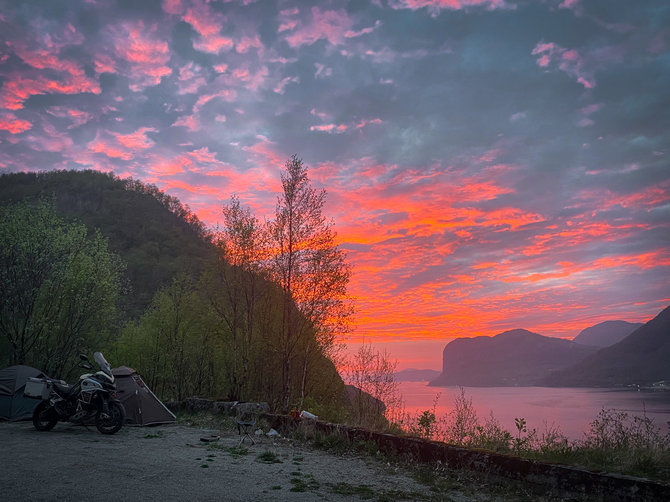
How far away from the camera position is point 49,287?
2198 centimetres

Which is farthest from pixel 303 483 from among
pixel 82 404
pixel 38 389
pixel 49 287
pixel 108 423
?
pixel 49 287

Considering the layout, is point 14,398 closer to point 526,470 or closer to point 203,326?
point 203,326

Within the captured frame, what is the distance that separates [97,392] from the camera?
12.8 m

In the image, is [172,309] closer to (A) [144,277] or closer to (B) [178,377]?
(B) [178,377]

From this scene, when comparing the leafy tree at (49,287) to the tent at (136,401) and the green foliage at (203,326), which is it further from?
the tent at (136,401)

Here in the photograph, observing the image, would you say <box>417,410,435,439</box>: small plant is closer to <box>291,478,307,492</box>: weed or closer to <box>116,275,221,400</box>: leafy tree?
<box>291,478,307,492</box>: weed

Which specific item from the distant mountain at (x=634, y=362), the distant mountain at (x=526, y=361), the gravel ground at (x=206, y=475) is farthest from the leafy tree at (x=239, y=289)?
the distant mountain at (x=526, y=361)

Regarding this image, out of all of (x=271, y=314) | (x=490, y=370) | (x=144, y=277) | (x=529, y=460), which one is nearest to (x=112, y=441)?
(x=529, y=460)

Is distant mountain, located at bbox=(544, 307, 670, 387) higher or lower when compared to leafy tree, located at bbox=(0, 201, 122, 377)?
lower

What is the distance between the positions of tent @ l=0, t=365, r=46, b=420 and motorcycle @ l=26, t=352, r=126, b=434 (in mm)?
3237

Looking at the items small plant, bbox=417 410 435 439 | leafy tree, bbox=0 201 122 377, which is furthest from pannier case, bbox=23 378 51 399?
small plant, bbox=417 410 435 439

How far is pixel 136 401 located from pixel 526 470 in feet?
44.3

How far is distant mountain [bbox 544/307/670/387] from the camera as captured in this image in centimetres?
7981

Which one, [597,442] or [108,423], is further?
[108,423]
